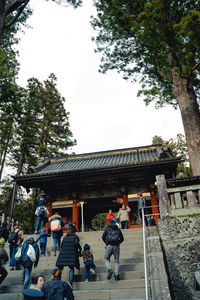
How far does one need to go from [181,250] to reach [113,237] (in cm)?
166

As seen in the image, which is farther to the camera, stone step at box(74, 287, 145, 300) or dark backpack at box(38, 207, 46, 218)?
dark backpack at box(38, 207, 46, 218)

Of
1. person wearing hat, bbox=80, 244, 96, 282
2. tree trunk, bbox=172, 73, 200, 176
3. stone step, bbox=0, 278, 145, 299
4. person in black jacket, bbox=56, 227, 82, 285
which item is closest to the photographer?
stone step, bbox=0, 278, 145, 299

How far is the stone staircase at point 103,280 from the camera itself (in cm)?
511

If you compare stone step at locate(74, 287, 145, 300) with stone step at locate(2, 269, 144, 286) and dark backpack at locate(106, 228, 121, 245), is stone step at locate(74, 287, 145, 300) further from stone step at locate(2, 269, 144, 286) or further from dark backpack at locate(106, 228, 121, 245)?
dark backpack at locate(106, 228, 121, 245)

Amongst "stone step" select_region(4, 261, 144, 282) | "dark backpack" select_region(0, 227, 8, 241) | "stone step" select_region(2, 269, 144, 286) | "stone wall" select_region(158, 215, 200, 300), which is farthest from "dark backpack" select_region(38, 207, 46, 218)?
"stone wall" select_region(158, 215, 200, 300)

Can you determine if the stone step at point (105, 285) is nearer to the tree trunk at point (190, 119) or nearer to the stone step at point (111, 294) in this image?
the stone step at point (111, 294)

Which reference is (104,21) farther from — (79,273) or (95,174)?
(79,273)

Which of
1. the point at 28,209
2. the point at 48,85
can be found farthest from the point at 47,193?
the point at 48,85

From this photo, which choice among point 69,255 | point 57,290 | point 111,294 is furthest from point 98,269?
point 57,290

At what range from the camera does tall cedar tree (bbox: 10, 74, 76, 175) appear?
20500 millimetres

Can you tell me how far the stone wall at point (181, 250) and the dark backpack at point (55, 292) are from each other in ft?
8.97

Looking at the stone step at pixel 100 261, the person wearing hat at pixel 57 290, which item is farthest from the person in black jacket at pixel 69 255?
the person wearing hat at pixel 57 290

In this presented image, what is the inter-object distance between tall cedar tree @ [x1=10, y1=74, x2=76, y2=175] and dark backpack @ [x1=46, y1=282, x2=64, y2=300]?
16795 millimetres

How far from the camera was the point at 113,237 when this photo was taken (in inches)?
239
